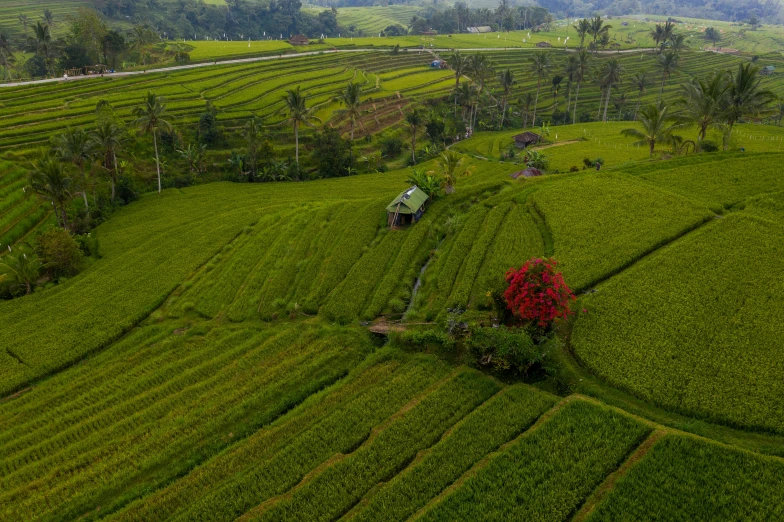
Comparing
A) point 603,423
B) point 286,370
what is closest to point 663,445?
point 603,423

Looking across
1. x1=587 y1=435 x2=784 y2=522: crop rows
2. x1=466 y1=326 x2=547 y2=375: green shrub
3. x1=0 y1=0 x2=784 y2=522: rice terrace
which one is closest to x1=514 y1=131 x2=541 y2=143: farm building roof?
x1=0 y1=0 x2=784 y2=522: rice terrace

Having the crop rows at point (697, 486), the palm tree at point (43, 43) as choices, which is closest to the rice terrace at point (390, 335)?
the crop rows at point (697, 486)

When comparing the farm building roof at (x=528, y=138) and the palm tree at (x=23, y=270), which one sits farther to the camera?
the farm building roof at (x=528, y=138)

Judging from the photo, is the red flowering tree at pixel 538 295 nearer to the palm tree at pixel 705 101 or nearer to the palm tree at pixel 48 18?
the palm tree at pixel 705 101

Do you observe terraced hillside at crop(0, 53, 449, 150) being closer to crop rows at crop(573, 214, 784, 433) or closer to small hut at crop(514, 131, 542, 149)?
small hut at crop(514, 131, 542, 149)

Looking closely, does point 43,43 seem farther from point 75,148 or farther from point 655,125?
point 655,125

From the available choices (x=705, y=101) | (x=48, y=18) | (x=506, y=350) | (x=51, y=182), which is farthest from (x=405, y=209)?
(x=48, y=18)
